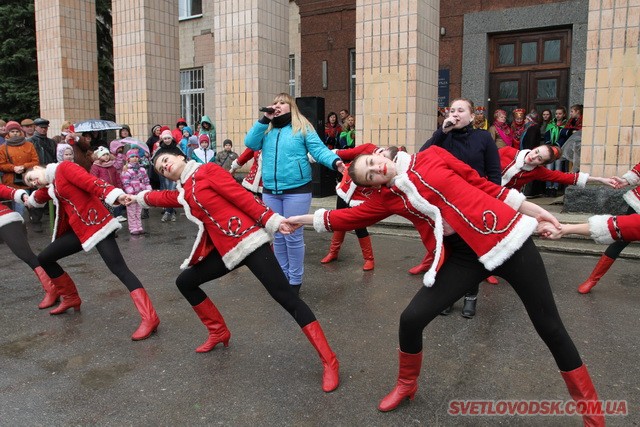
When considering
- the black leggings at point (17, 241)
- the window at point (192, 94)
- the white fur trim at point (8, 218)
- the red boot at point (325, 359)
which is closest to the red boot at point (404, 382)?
the red boot at point (325, 359)

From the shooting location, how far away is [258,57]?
36.4 ft

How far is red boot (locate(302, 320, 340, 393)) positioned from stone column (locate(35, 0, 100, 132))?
13.4m

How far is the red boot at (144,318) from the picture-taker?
437 centimetres

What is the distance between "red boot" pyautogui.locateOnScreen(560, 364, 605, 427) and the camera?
9.19 feet

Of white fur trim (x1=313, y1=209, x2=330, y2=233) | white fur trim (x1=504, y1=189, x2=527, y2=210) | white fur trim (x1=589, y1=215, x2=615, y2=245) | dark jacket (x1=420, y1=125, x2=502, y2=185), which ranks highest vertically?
dark jacket (x1=420, y1=125, x2=502, y2=185)

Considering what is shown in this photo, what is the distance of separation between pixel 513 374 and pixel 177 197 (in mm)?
2653

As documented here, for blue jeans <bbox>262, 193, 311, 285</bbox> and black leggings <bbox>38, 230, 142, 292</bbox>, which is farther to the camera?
blue jeans <bbox>262, 193, 311, 285</bbox>

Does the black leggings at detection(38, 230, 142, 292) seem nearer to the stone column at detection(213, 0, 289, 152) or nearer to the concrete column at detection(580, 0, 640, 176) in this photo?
the concrete column at detection(580, 0, 640, 176)

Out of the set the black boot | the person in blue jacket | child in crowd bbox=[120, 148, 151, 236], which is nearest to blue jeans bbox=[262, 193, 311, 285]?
the person in blue jacket

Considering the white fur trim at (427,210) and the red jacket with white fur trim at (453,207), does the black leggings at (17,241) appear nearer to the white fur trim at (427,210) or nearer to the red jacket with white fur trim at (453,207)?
the red jacket with white fur trim at (453,207)

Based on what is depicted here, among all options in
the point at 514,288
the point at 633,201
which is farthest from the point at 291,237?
the point at 633,201

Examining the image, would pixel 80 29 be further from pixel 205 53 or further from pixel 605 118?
pixel 605 118

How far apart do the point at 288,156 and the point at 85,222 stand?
1.87 metres

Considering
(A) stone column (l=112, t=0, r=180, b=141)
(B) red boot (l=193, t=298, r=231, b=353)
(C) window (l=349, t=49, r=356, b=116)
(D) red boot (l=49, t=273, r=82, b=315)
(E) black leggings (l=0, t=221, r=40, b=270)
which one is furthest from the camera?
(C) window (l=349, t=49, r=356, b=116)
